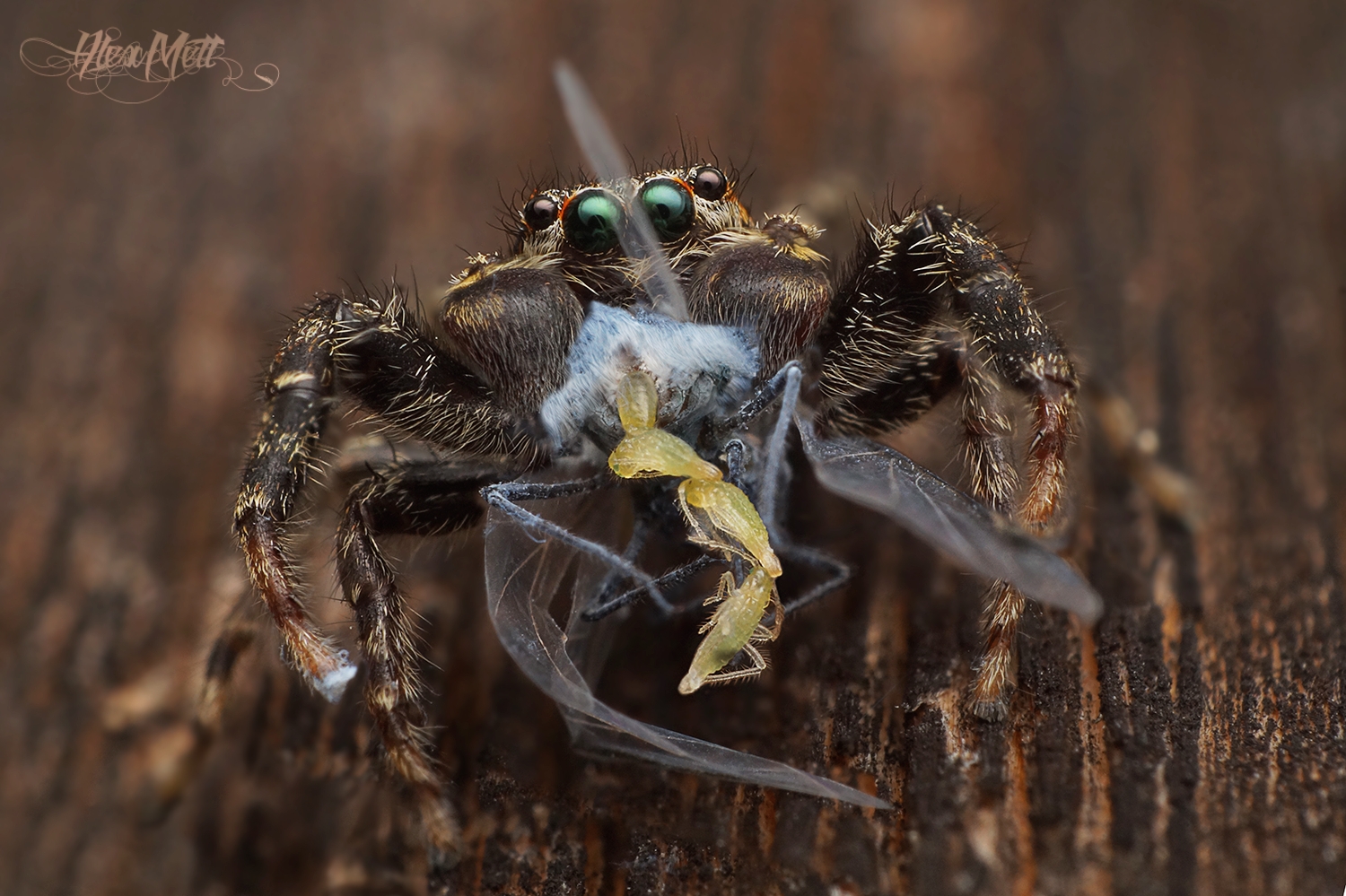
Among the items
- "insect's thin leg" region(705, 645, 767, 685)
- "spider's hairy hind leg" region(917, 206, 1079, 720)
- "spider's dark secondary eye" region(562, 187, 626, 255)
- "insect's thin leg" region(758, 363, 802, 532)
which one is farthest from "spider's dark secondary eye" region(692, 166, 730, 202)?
"insect's thin leg" region(705, 645, 767, 685)

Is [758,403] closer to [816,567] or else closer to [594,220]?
[816,567]

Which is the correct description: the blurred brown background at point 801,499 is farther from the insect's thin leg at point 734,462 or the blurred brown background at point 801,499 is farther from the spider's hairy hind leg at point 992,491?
the insect's thin leg at point 734,462

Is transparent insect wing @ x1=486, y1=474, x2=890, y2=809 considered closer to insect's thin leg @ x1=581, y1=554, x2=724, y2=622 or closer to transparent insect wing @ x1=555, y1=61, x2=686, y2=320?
insect's thin leg @ x1=581, y1=554, x2=724, y2=622

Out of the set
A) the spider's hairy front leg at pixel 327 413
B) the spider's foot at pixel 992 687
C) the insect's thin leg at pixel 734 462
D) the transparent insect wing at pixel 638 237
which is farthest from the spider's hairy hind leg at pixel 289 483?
the spider's foot at pixel 992 687

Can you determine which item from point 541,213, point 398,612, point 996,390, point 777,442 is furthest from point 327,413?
point 996,390

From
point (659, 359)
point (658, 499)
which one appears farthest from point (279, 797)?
point (659, 359)

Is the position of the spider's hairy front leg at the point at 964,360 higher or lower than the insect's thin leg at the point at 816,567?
higher
